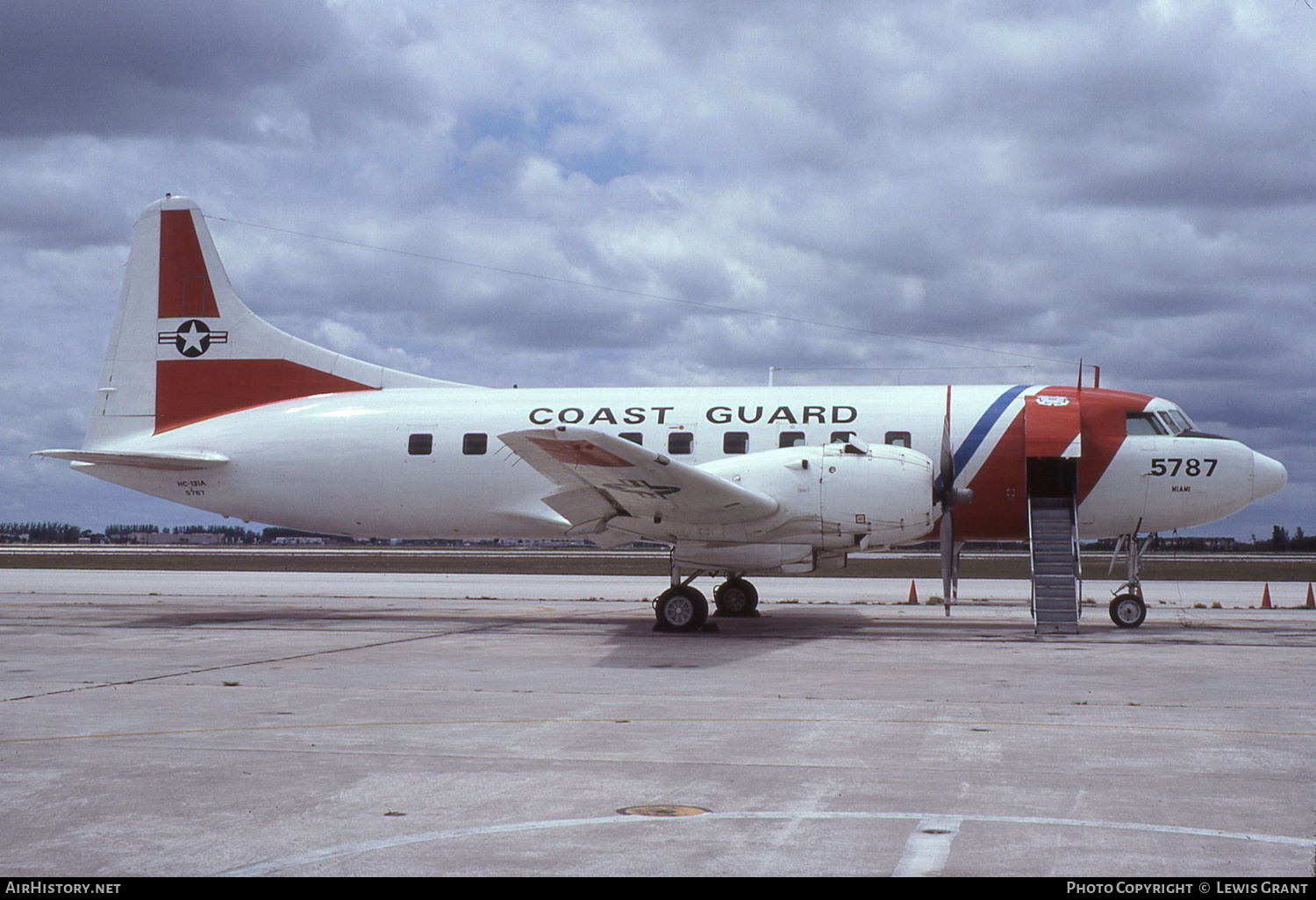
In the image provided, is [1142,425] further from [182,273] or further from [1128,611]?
[182,273]

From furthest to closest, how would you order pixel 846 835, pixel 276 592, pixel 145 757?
pixel 276 592 → pixel 145 757 → pixel 846 835

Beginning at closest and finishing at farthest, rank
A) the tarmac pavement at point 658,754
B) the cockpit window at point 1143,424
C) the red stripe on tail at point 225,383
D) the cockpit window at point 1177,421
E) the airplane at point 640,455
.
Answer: the tarmac pavement at point 658,754 → the airplane at point 640,455 → the cockpit window at point 1143,424 → the cockpit window at point 1177,421 → the red stripe on tail at point 225,383

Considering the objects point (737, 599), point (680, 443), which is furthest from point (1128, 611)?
point (680, 443)

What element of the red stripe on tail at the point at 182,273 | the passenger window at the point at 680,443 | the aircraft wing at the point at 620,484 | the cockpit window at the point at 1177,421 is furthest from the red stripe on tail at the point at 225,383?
the cockpit window at the point at 1177,421

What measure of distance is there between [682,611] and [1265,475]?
1096 cm

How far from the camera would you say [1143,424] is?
2114 cm

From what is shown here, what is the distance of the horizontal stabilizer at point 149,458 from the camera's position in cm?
2369

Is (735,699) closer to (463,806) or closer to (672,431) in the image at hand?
(463,806)

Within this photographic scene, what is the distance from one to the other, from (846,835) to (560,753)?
326 centimetres

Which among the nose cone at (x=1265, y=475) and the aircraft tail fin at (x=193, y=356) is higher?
the aircraft tail fin at (x=193, y=356)

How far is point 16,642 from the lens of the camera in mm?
18438

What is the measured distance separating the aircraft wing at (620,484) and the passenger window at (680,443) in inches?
104

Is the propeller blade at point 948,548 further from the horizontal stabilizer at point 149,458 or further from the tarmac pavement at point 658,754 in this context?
the horizontal stabilizer at point 149,458
